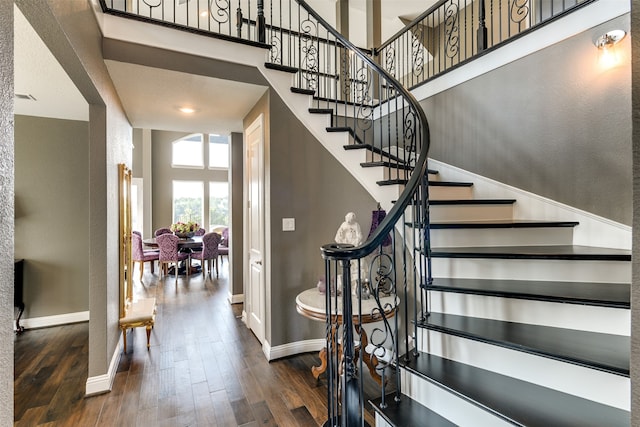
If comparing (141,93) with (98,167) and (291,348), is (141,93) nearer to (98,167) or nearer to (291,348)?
(98,167)

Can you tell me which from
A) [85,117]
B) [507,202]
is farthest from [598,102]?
[85,117]

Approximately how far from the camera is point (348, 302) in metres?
1.47

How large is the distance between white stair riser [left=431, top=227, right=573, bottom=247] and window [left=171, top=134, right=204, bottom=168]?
9.56 m

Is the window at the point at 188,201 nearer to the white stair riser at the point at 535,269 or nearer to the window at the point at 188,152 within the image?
the window at the point at 188,152

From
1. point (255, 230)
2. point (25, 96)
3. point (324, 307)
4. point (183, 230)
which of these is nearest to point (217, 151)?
point (183, 230)

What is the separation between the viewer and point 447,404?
1.50m

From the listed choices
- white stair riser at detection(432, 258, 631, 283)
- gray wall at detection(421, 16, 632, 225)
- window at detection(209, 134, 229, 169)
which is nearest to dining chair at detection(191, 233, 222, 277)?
window at detection(209, 134, 229, 169)

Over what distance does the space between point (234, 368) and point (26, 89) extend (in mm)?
3102

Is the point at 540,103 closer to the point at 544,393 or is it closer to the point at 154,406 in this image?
the point at 544,393

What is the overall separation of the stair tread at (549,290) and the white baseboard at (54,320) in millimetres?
4296

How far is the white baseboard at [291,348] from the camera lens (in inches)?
115

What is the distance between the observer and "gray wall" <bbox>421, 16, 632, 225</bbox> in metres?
2.14

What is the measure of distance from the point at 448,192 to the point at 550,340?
1716 millimetres

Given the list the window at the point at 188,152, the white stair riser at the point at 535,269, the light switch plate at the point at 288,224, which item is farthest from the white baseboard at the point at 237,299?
the window at the point at 188,152
